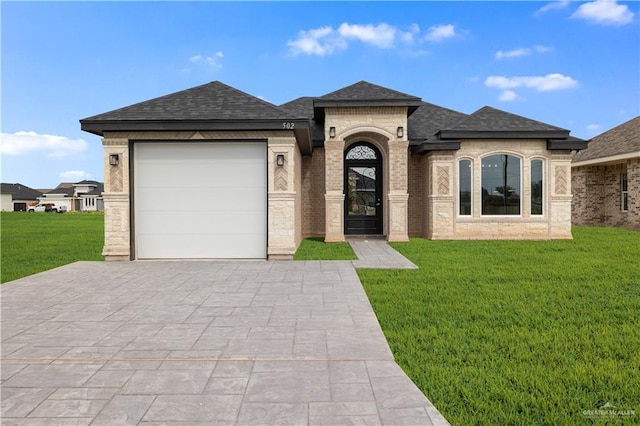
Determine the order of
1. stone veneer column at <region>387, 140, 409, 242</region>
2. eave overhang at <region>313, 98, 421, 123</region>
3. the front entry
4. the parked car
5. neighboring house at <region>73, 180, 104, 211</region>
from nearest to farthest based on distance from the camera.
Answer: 1. eave overhang at <region>313, 98, 421, 123</region>
2. stone veneer column at <region>387, 140, 409, 242</region>
3. the front entry
4. the parked car
5. neighboring house at <region>73, 180, 104, 211</region>

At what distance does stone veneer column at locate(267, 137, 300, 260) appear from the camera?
9594 millimetres

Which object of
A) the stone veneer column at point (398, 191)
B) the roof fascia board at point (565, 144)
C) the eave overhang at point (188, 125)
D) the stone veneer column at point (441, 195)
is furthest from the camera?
the stone veneer column at point (441, 195)

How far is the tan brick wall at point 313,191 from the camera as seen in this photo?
15.0m

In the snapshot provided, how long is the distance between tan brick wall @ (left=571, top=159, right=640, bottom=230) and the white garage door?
57.2ft

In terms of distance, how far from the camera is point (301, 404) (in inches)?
115

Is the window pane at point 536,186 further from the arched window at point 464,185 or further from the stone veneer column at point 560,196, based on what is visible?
the arched window at point 464,185

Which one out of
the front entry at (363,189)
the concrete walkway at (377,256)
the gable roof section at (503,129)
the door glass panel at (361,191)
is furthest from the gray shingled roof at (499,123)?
the concrete walkway at (377,256)

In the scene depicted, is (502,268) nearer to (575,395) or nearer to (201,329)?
(575,395)

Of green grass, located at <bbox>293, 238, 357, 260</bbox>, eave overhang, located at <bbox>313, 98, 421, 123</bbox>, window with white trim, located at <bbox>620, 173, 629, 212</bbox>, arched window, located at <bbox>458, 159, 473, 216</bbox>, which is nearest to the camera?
green grass, located at <bbox>293, 238, 357, 260</bbox>

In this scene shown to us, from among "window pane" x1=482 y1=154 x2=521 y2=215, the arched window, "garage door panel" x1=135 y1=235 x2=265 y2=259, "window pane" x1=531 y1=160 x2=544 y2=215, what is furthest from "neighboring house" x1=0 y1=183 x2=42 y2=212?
"window pane" x1=531 y1=160 x2=544 y2=215

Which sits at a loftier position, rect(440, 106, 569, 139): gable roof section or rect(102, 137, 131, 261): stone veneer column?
rect(440, 106, 569, 139): gable roof section

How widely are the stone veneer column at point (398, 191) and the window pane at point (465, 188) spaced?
2.09 meters

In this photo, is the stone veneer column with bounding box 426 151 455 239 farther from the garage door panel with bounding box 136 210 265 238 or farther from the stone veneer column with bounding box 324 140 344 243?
the garage door panel with bounding box 136 210 265 238

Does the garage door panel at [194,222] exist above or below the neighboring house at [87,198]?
below
